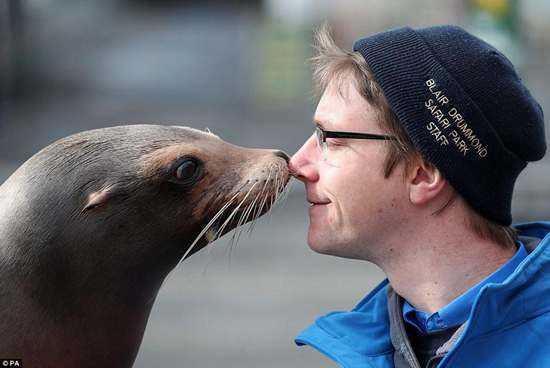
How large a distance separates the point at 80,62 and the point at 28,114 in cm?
294

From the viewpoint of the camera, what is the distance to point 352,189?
2354mm

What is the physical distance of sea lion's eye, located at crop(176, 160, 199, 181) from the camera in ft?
8.04

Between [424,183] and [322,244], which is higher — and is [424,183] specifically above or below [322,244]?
→ above

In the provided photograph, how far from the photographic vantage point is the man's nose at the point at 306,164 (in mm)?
2498

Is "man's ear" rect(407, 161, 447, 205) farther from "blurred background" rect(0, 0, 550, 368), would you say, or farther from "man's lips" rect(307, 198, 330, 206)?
"blurred background" rect(0, 0, 550, 368)

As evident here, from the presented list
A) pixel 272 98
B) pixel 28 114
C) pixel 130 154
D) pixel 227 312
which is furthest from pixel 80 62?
pixel 130 154

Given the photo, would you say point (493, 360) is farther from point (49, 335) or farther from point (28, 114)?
point (28, 114)

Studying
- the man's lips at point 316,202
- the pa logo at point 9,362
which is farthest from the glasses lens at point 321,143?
the pa logo at point 9,362

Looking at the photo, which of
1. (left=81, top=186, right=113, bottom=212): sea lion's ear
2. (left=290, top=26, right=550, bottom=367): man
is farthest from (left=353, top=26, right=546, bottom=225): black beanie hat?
(left=81, top=186, right=113, bottom=212): sea lion's ear

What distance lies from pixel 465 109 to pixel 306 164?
52cm

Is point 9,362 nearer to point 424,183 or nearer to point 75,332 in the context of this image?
point 75,332

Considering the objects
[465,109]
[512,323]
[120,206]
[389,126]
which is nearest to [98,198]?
[120,206]

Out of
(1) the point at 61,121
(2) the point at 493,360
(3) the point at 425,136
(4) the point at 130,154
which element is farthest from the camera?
(1) the point at 61,121

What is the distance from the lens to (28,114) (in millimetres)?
16094
